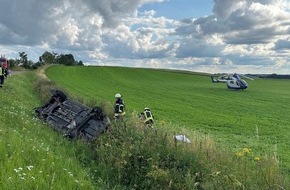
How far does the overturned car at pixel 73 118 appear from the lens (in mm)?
12570

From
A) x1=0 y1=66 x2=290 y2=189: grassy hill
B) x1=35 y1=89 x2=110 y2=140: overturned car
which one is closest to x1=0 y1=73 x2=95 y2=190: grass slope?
x1=0 y1=66 x2=290 y2=189: grassy hill

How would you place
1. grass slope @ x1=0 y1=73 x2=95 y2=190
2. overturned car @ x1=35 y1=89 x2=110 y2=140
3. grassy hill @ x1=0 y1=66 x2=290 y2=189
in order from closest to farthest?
grass slope @ x1=0 y1=73 x2=95 y2=190 → grassy hill @ x1=0 y1=66 x2=290 y2=189 → overturned car @ x1=35 y1=89 x2=110 y2=140

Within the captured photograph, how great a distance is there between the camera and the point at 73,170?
8.10m

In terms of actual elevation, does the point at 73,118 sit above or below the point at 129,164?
above

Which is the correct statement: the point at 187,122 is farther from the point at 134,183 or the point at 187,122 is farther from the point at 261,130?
the point at 134,183

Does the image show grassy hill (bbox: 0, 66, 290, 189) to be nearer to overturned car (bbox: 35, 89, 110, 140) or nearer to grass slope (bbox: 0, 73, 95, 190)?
grass slope (bbox: 0, 73, 95, 190)

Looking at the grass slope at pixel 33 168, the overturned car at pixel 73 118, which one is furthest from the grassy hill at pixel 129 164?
the overturned car at pixel 73 118

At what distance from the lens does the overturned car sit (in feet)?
41.2

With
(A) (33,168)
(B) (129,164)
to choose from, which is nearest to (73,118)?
(B) (129,164)

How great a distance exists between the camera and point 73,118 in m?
14.1

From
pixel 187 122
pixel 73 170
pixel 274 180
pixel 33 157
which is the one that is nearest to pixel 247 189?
pixel 274 180

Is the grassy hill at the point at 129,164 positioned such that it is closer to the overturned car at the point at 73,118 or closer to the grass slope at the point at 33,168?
the grass slope at the point at 33,168

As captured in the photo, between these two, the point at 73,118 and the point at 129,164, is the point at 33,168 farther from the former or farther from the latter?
the point at 73,118

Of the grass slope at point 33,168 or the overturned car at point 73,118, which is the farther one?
the overturned car at point 73,118
